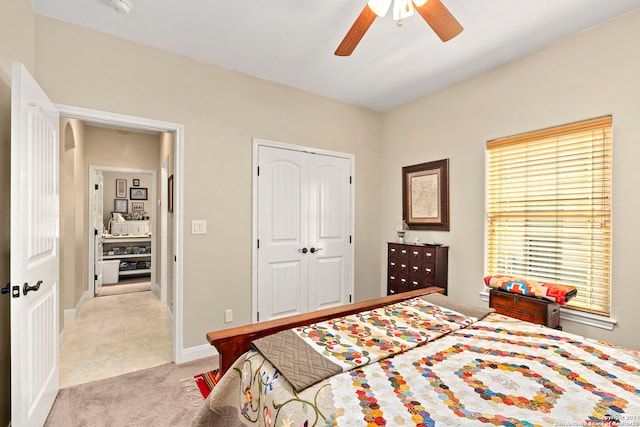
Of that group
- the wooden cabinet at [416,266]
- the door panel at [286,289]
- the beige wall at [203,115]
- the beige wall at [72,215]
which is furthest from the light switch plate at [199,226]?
the wooden cabinet at [416,266]

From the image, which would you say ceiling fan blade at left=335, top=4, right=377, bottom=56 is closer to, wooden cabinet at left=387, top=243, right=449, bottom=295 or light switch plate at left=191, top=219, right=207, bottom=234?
light switch plate at left=191, top=219, right=207, bottom=234

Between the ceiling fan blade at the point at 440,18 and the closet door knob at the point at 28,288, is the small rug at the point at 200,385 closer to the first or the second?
the closet door knob at the point at 28,288

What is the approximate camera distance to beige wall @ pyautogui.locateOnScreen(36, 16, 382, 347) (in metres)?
2.36

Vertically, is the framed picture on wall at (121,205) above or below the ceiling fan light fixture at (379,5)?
below

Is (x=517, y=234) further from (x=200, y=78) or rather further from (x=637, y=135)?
(x=200, y=78)

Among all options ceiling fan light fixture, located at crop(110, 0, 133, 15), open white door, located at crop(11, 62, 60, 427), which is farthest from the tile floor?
ceiling fan light fixture, located at crop(110, 0, 133, 15)

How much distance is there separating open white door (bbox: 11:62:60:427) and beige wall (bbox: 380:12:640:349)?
337cm

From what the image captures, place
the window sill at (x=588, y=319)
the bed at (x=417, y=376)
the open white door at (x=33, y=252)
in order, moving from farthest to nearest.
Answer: the window sill at (x=588, y=319), the open white door at (x=33, y=252), the bed at (x=417, y=376)

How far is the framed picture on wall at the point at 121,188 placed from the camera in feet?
22.1

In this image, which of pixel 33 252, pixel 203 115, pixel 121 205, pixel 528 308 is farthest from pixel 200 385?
pixel 121 205

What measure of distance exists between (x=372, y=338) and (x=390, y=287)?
7.34 ft

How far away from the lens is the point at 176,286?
275cm

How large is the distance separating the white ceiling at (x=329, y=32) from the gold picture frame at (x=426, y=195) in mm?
974

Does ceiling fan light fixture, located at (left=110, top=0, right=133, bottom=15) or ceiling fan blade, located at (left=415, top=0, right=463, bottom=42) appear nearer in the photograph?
ceiling fan blade, located at (left=415, top=0, right=463, bottom=42)
